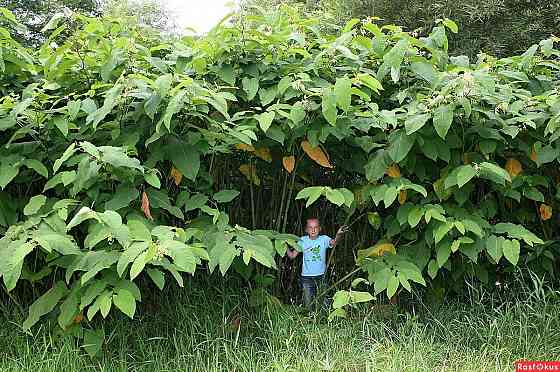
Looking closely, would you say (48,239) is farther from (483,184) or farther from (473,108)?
(483,184)

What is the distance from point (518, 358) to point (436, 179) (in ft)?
3.45

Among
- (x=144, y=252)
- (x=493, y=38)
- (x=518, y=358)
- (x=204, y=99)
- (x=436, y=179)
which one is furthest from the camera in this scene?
(x=493, y=38)

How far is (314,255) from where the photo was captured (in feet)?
11.0

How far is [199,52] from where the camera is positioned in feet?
10.2

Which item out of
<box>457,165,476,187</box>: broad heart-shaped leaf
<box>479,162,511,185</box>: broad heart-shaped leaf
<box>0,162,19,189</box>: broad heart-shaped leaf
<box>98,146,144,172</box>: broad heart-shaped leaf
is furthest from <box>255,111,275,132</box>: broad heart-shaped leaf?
<box>0,162,19,189</box>: broad heart-shaped leaf

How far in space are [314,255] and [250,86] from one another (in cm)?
103

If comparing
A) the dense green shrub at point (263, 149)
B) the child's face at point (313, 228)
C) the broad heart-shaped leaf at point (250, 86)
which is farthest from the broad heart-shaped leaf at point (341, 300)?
the broad heart-shaped leaf at point (250, 86)

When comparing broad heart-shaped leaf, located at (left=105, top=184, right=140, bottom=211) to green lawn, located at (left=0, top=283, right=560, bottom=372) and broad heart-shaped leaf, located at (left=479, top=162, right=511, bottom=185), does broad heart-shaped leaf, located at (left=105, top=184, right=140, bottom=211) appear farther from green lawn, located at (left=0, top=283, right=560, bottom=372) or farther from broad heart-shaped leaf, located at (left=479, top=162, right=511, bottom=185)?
broad heart-shaped leaf, located at (left=479, top=162, right=511, bottom=185)

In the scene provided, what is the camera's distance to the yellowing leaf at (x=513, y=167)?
10.7 ft

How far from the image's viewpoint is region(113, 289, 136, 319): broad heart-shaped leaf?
2.35m

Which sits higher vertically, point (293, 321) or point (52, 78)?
point (52, 78)

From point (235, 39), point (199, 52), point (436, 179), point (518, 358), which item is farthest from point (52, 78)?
point (518, 358)

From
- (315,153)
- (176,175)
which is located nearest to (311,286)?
(315,153)

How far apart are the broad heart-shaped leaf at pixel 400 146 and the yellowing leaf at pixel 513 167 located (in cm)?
68
